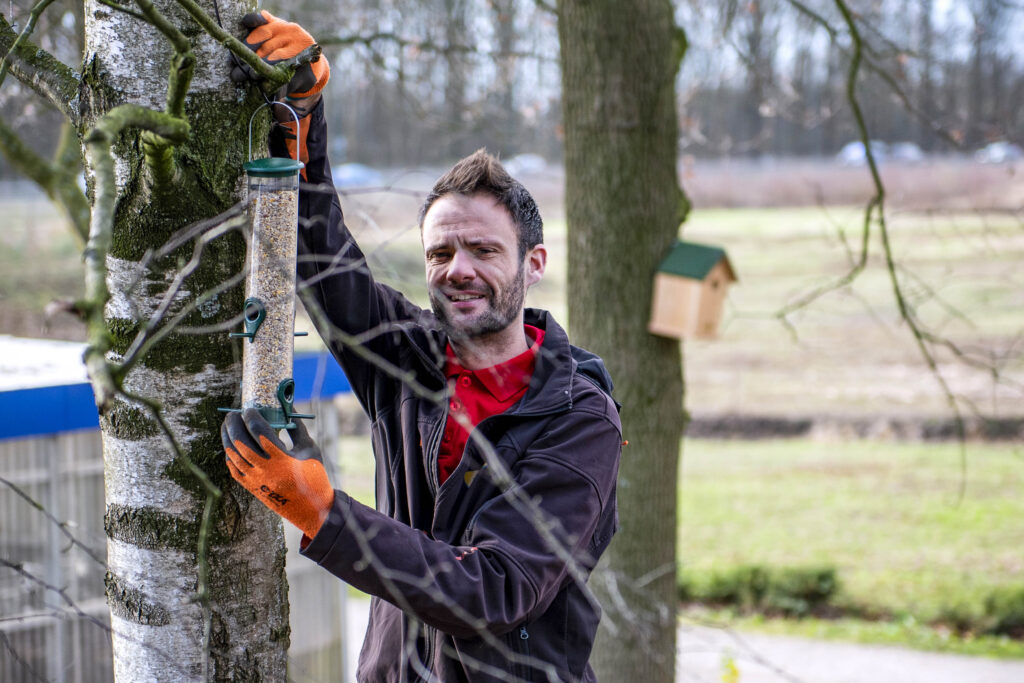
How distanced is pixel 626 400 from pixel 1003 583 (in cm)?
561

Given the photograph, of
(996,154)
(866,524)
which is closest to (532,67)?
(996,154)

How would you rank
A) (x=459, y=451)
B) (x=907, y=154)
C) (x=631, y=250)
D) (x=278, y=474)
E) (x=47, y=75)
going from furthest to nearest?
(x=907, y=154)
(x=631, y=250)
(x=459, y=451)
(x=47, y=75)
(x=278, y=474)

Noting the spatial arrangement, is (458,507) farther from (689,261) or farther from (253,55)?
(689,261)

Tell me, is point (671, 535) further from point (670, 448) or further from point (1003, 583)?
point (1003, 583)

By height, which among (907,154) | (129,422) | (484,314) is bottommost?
(129,422)

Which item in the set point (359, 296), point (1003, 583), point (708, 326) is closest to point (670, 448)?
point (708, 326)

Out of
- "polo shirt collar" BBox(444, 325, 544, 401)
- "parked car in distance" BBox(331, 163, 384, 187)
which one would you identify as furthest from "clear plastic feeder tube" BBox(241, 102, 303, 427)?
"parked car in distance" BBox(331, 163, 384, 187)

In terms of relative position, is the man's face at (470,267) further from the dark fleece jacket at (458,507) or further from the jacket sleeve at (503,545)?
the jacket sleeve at (503,545)

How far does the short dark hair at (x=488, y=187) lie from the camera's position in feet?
7.30

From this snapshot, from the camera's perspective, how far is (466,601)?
1.78 m

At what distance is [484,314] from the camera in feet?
7.27

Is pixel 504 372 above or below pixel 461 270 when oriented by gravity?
below

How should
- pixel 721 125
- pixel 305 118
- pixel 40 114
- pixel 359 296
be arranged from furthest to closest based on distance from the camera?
pixel 721 125, pixel 40 114, pixel 359 296, pixel 305 118

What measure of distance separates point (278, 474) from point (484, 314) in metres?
0.70
